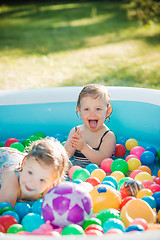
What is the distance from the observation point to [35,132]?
10.1 feet

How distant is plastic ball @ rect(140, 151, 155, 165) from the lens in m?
2.48

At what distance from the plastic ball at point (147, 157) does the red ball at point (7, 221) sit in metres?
1.08

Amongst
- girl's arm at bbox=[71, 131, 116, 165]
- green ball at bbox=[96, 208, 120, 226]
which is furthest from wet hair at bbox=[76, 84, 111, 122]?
green ball at bbox=[96, 208, 120, 226]

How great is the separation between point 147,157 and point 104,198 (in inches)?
29.2

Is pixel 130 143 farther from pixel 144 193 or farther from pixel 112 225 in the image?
pixel 112 225

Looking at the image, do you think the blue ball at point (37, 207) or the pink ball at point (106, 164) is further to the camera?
the pink ball at point (106, 164)

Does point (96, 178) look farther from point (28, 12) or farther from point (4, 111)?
point (28, 12)

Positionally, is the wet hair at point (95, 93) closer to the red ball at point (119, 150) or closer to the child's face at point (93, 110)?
the child's face at point (93, 110)

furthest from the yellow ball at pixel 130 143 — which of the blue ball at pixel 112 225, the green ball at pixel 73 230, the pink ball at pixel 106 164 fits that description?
the green ball at pixel 73 230

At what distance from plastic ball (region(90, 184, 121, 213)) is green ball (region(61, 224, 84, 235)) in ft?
0.98

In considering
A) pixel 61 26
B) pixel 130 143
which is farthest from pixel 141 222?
pixel 61 26

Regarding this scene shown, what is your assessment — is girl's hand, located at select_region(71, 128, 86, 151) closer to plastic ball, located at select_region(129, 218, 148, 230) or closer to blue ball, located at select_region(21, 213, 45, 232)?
blue ball, located at select_region(21, 213, 45, 232)

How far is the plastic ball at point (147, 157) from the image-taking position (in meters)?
2.48

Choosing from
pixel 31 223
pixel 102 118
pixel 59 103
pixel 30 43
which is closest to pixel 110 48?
pixel 30 43
